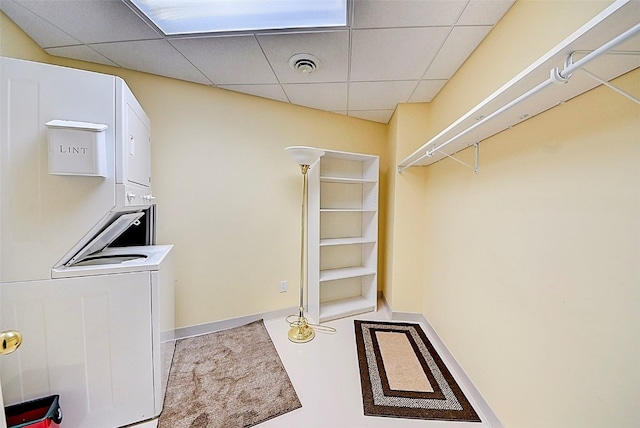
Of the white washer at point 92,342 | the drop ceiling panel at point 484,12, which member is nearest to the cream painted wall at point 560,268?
the drop ceiling panel at point 484,12

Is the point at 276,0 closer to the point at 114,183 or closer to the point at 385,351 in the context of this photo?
the point at 114,183

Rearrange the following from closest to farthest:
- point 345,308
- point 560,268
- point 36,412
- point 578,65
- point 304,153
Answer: point 578,65
point 560,268
point 36,412
point 304,153
point 345,308

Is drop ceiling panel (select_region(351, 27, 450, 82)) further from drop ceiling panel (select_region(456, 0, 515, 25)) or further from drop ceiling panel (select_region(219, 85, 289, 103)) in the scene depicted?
drop ceiling panel (select_region(219, 85, 289, 103))

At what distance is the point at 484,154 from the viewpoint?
152cm

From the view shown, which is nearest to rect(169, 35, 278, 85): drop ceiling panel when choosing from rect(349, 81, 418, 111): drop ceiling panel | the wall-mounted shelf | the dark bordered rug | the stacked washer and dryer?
the stacked washer and dryer

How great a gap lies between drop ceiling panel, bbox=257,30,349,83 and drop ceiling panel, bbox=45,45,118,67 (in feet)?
4.06

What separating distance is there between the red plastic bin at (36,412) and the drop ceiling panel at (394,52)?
8.53 ft

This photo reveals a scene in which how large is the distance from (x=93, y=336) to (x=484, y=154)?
255 centimetres

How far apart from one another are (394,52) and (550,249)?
1503mm

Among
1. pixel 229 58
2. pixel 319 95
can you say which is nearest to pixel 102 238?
pixel 229 58

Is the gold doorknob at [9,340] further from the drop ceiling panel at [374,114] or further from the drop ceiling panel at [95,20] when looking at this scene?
the drop ceiling panel at [374,114]

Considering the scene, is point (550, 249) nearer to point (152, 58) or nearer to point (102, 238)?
point (102, 238)

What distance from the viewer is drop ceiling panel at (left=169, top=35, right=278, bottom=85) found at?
154 centimetres

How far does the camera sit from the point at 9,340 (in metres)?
0.64
